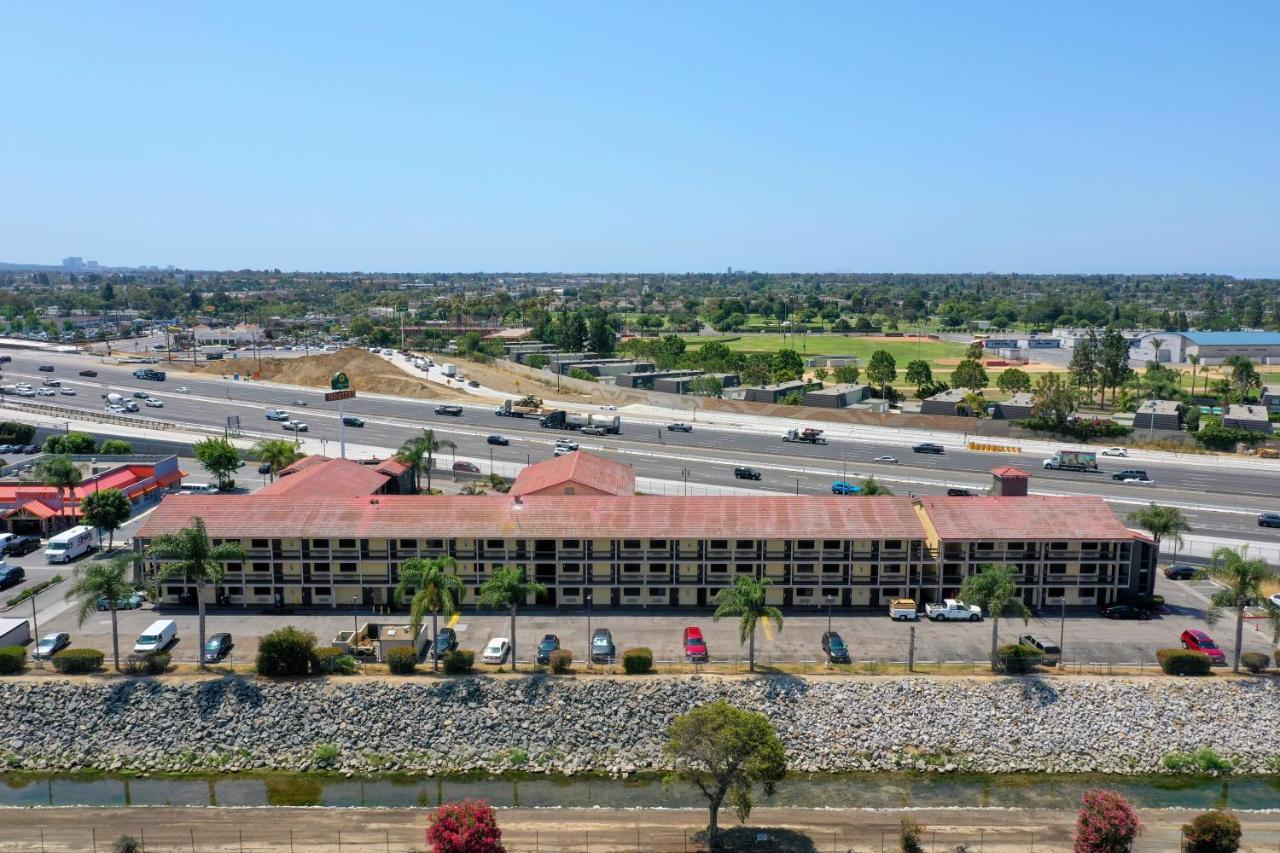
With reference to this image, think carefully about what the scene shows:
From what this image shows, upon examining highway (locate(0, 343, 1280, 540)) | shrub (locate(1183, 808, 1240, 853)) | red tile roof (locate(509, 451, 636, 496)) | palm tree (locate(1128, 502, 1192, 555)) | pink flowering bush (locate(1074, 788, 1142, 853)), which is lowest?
shrub (locate(1183, 808, 1240, 853))

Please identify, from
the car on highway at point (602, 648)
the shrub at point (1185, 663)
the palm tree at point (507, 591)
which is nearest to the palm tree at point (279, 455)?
the palm tree at point (507, 591)

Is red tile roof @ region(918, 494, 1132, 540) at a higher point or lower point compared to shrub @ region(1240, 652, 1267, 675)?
higher

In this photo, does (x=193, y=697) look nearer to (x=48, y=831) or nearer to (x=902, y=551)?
(x=48, y=831)

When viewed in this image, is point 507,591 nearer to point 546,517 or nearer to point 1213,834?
point 546,517

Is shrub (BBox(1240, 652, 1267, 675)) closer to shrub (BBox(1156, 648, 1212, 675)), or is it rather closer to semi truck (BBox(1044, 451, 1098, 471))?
shrub (BBox(1156, 648, 1212, 675))

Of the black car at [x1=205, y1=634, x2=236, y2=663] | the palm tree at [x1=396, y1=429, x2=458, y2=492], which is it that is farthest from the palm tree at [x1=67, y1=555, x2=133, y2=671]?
the palm tree at [x1=396, y1=429, x2=458, y2=492]

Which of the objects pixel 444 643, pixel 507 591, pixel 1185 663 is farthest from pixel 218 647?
pixel 1185 663

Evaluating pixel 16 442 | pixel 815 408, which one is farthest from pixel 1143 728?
pixel 16 442
